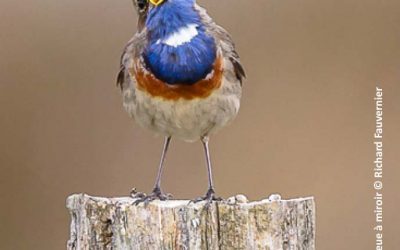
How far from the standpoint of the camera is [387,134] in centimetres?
709

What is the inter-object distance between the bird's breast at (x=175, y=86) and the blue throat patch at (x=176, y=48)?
2 cm

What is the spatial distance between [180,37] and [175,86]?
19 centimetres

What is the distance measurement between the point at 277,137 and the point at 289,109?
0.59 ft

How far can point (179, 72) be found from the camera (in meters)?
4.84

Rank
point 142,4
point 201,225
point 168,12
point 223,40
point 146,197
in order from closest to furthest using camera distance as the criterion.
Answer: point 201,225 → point 146,197 → point 168,12 → point 142,4 → point 223,40

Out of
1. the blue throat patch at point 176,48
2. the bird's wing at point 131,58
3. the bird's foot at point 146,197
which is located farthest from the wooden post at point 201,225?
the bird's wing at point 131,58

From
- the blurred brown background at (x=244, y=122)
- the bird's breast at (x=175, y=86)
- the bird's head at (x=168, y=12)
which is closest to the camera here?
the bird's head at (x=168, y=12)

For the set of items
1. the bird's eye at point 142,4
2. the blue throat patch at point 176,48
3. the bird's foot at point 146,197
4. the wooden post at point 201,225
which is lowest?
the wooden post at point 201,225

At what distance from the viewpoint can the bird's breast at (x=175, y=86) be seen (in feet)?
16.0

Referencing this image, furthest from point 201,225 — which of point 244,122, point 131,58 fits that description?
point 244,122

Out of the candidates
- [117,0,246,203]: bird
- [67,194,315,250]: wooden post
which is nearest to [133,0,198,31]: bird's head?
[117,0,246,203]: bird

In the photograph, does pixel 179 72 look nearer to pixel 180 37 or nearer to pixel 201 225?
pixel 180 37

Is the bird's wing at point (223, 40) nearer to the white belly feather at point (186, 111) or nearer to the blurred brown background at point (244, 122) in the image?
the white belly feather at point (186, 111)

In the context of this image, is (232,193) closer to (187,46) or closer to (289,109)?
(289,109)
